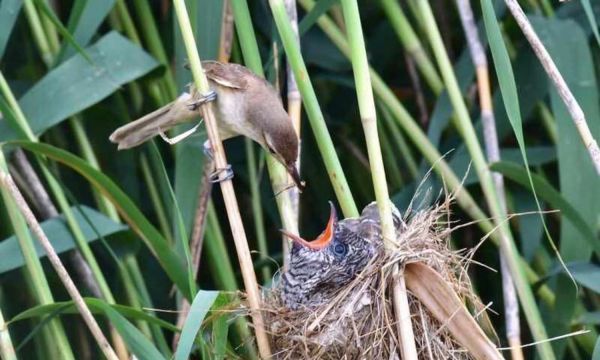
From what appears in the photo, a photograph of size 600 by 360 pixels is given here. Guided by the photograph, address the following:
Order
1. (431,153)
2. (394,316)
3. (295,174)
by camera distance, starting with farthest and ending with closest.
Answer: (431,153), (295,174), (394,316)

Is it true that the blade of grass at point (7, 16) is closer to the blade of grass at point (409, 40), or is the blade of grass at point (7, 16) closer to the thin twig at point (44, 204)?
the thin twig at point (44, 204)

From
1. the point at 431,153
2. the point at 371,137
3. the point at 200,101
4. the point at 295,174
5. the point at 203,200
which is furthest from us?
the point at 431,153

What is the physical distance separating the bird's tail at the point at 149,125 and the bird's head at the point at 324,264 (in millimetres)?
436

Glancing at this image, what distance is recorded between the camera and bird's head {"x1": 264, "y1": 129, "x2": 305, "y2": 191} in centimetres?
248

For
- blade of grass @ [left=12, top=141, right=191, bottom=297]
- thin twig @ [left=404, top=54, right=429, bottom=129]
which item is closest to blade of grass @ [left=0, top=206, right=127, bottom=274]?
blade of grass @ [left=12, top=141, right=191, bottom=297]

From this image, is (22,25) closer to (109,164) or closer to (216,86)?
(109,164)

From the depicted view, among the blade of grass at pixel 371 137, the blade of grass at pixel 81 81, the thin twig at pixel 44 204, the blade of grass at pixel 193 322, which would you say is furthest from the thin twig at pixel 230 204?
the thin twig at pixel 44 204

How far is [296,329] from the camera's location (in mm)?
2238

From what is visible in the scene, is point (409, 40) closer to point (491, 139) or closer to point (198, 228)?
point (491, 139)

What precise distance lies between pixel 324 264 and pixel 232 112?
488 millimetres

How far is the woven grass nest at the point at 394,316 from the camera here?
2064 millimetres

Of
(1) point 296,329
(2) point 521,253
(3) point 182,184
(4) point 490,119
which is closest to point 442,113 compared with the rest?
(4) point 490,119

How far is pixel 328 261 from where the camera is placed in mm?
2484

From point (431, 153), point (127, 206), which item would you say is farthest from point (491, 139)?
point (127, 206)
